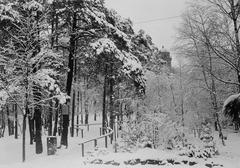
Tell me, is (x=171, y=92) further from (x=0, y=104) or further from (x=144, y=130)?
(x=0, y=104)

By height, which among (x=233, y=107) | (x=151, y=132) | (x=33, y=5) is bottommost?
(x=151, y=132)

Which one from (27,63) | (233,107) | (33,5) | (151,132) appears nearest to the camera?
(233,107)

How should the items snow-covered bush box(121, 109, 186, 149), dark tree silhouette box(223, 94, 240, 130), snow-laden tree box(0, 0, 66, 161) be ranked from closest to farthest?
1. dark tree silhouette box(223, 94, 240, 130)
2. snow-laden tree box(0, 0, 66, 161)
3. snow-covered bush box(121, 109, 186, 149)

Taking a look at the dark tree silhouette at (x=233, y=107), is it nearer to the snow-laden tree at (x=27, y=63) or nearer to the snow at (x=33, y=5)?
the snow-laden tree at (x=27, y=63)

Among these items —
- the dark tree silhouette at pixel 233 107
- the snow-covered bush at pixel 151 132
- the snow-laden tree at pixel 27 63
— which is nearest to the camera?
the dark tree silhouette at pixel 233 107

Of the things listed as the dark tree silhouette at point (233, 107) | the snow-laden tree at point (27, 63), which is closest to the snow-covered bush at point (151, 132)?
the snow-laden tree at point (27, 63)

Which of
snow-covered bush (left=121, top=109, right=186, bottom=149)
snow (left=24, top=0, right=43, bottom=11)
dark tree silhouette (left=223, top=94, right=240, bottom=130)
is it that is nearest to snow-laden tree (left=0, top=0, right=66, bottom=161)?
snow (left=24, top=0, right=43, bottom=11)

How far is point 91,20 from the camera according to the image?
57.9 feet

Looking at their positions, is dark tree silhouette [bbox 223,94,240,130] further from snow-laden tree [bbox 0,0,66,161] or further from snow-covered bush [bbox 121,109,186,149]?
snow-laden tree [bbox 0,0,66,161]

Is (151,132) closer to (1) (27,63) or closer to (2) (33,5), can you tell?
(1) (27,63)

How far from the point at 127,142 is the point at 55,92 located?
180 inches

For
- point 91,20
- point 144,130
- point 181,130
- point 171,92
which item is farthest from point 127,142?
point 171,92

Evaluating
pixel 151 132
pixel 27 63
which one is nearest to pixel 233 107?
pixel 151 132

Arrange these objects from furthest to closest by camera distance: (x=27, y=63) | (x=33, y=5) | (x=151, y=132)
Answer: (x=151, y=132)
(x=33, y=5)
(x=27, y=63)
